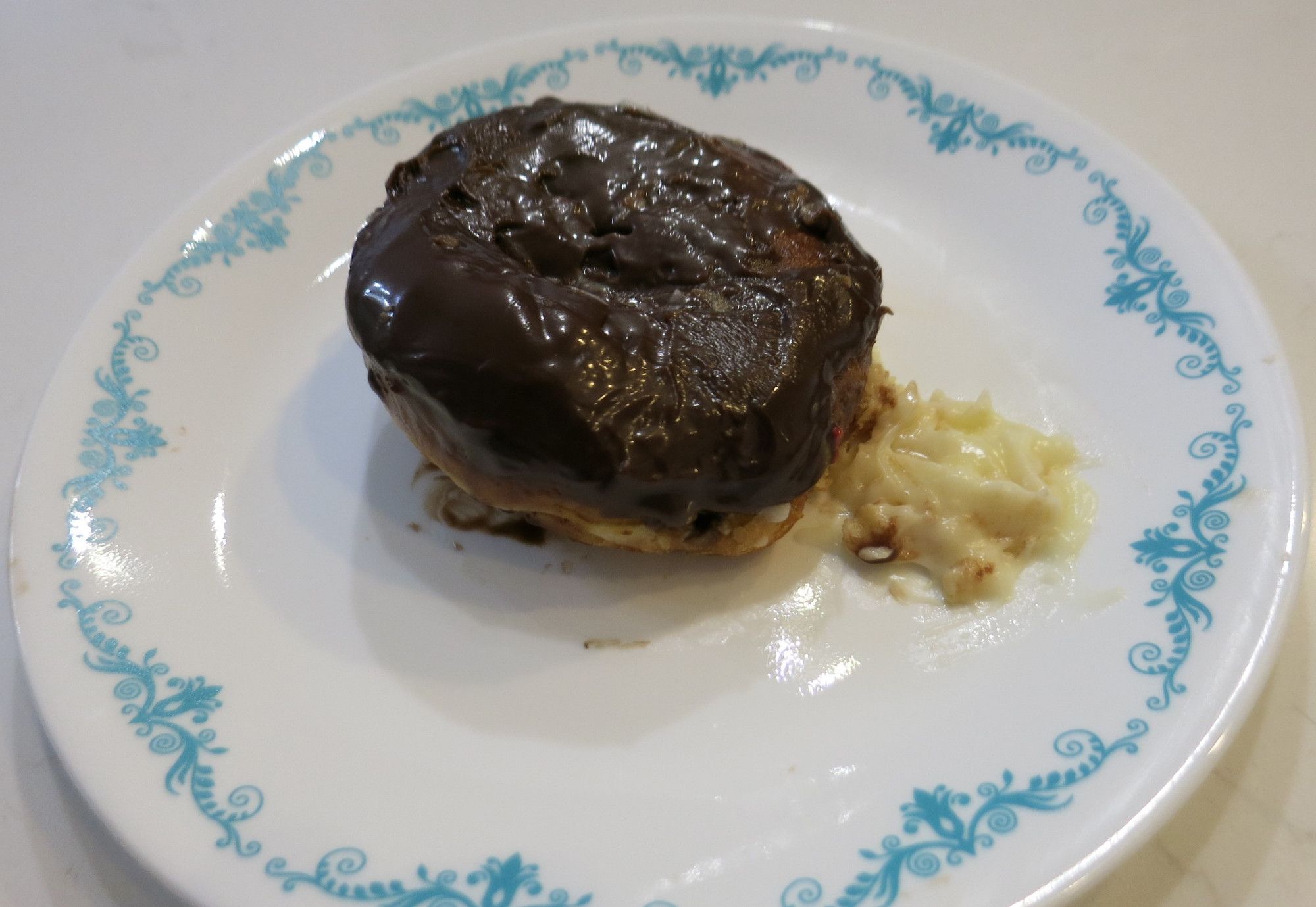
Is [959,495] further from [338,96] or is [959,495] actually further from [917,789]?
[338,96]

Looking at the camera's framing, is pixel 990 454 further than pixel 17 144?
No

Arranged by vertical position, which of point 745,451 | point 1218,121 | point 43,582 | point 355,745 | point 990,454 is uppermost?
point 1218,121

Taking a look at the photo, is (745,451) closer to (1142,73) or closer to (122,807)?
(122,807)

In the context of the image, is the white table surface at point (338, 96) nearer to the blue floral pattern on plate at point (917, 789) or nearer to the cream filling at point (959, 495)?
the blue floral pattern on plate at point (917, 789)

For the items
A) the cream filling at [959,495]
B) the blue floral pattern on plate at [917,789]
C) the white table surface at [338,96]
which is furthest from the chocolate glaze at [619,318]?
the white table surface at [338,96]

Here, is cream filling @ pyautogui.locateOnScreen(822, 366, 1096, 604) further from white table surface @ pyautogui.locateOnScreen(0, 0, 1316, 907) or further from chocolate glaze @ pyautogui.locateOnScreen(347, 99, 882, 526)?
white table surface @ pyautogui.locateOnScreen(0, 0, 1316, 907)

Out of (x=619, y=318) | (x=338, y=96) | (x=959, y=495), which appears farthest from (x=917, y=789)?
(x=338, y=96)

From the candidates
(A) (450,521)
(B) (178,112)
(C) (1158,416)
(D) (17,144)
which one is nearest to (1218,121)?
(C) (1158,416)
